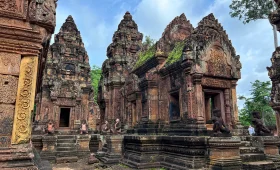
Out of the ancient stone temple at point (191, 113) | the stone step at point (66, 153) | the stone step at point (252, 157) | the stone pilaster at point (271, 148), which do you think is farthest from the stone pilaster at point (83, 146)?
the stone pilaster at point (271, 148)

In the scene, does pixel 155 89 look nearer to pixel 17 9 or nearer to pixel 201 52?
pixel 201 52

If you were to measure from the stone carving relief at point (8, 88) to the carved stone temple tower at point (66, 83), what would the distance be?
13419 mm

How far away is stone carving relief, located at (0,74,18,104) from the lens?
9.97 feet

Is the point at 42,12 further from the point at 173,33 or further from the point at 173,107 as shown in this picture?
the point at 173,33

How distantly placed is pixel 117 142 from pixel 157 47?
464cm

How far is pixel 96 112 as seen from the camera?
17688 mm

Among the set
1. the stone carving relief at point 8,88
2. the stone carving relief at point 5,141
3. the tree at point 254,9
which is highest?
the tree at point 254,9

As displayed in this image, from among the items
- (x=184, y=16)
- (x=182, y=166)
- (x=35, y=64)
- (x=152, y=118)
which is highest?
(x=184, y=16)

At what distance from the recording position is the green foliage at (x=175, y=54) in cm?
893

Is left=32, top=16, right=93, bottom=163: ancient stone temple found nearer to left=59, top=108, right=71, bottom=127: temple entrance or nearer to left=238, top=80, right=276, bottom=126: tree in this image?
left=59, top=108, right=71, bottom=127: temple entrance

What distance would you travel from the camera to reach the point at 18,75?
10.5ft

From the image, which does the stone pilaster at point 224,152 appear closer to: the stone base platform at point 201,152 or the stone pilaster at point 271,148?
the stone base platform at point 201,152

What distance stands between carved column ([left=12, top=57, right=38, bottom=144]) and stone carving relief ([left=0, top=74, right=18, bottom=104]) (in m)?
0.06

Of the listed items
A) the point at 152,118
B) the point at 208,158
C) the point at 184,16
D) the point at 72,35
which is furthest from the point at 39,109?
the point at 208,158
